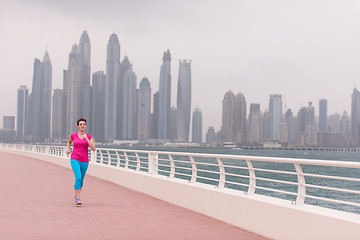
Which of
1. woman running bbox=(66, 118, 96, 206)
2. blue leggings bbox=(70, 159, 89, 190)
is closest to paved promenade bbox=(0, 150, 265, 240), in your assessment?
blue leggings bbox=(70, 159, 89, 190)

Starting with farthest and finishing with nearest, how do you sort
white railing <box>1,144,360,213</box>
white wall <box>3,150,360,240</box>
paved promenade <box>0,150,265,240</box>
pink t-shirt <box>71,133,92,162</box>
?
pink t-shirt <box>71,133,92,162</box> → paved promenade <box>0,150,265,240</box> → white railing <box>1,144,360,213</box> → white wall <box>3,150,360,240</box>

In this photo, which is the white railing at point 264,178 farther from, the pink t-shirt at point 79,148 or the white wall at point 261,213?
the pink t-shirt at point 79,148

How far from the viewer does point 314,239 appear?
650 centimetres

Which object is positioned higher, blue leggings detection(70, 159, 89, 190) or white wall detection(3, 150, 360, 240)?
blue leggings detection(70, 159, 89, 190)

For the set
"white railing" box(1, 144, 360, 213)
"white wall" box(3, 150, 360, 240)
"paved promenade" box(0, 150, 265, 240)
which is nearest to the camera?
"white wall" box(3, 150, 360, 240)

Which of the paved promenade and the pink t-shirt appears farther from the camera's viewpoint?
the pink t-shirt

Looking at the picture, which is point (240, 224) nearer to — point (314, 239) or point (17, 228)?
point (314, 239)

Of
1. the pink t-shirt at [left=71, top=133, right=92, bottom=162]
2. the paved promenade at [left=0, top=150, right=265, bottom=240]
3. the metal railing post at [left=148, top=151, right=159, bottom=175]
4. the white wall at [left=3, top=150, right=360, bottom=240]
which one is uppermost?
the pink t-shirt at [left=71, top=133, right=92, bottom=162]

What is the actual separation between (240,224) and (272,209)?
1.05 m

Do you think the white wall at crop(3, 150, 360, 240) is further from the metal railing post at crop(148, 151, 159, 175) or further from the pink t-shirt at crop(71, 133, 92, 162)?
the pink t-shirt at crop(71, 133, 92, 162)

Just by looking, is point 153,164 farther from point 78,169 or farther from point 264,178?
point 264,178

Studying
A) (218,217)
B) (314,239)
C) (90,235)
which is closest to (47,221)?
(90,235)

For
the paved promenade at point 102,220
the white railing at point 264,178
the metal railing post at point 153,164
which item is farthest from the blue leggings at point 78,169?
the metal railing post at point 153,164

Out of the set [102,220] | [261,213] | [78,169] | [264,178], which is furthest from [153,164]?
[261,213]
